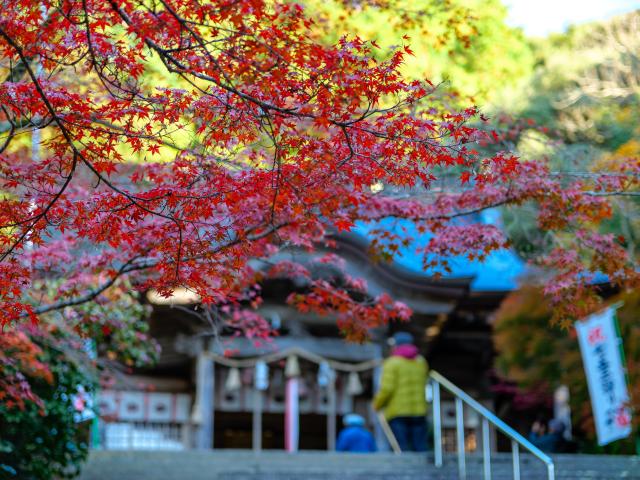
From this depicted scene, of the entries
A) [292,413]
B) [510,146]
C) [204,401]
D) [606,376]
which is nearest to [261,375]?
[292,413]

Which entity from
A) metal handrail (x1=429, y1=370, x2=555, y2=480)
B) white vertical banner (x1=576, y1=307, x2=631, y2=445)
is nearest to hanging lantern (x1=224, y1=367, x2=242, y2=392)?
metal handrail (x1=429, y1=370, x2=555, y2=480)

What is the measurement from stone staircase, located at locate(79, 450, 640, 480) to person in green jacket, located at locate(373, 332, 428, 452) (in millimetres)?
1041

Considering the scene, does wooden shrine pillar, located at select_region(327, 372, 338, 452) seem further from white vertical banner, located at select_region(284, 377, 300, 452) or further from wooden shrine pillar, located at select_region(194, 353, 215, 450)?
wooden shrine pillar, located at select_region(194, 353, 215, 450)

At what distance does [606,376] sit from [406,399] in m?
2.83

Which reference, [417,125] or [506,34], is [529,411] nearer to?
[506,34]

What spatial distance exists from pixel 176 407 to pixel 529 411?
7.26m

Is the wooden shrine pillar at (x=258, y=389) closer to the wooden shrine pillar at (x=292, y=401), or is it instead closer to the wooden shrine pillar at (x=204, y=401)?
the wooden shrine pillar at (x=292, y=401)

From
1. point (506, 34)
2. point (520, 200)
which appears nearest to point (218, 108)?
point (520, 200)

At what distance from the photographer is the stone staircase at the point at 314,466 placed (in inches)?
360

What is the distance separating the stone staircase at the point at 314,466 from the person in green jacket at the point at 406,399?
104 centimetres

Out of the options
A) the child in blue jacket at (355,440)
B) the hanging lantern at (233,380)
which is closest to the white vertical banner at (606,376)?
the child in blue jacket at (355,440)

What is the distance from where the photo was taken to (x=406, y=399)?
10586 millimetres

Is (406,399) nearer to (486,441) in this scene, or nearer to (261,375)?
(486,441)

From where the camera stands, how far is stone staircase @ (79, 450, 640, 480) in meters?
9.15
